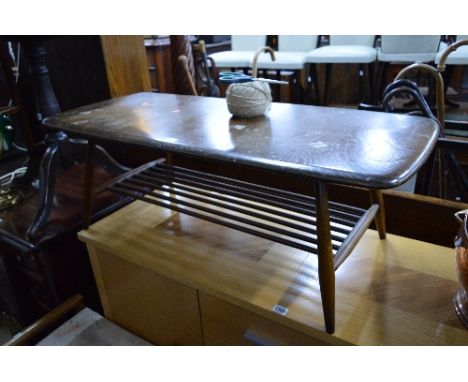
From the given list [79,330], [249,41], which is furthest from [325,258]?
[249,41]

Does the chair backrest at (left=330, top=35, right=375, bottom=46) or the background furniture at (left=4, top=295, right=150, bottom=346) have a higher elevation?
the chair backrest at (left=330, top=35, right=375, bottom=46)

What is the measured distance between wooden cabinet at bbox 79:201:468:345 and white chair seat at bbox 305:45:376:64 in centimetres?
144

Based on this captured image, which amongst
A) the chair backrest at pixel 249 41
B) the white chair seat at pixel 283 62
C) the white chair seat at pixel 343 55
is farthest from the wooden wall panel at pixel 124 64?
the chair backrest at pixel 249 41

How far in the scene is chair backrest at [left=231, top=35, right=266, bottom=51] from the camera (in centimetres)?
276

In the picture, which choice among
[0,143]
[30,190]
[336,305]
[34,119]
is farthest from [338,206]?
[34,119]

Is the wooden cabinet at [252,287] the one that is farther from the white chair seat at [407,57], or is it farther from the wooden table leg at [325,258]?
the white chair seat at [407,57]

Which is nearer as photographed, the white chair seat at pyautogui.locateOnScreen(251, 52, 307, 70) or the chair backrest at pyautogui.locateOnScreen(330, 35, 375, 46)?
the white chair seat at pyautogui.locateOnScreen(251, 52, 307, 70)

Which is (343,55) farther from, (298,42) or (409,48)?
(298,42)

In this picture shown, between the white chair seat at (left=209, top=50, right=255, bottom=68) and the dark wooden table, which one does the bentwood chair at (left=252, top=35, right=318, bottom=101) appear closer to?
the white chair seat at (left=209, top=50, right=255, bottom=68)

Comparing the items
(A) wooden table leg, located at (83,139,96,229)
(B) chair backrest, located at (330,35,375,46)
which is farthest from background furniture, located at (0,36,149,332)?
(B) chair backrest, located at (330,35,375,46)

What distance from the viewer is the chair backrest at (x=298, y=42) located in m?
2.71

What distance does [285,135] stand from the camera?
2.85 feet

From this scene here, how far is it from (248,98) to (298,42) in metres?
1.94

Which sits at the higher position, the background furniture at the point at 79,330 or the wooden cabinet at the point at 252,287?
the wooden cabinet at the point at 252,287
